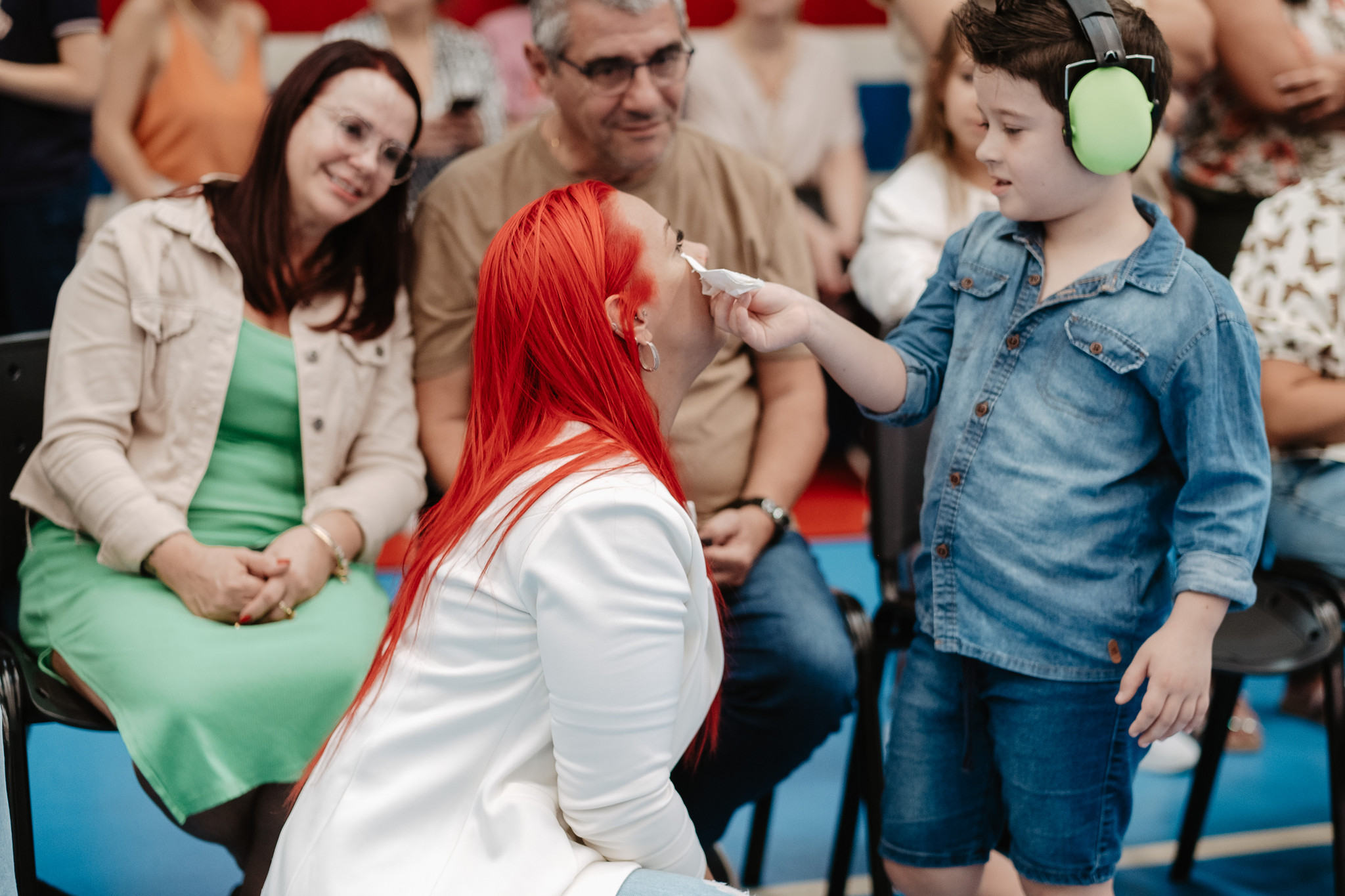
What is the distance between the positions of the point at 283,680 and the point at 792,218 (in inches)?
47.2

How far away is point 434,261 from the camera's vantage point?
2055mm

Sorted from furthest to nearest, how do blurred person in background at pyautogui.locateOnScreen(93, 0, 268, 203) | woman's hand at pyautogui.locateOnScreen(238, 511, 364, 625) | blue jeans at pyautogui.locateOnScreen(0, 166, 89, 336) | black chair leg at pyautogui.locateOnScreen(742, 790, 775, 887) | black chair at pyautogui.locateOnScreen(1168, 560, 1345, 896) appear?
Result: blurred person in background at pyautogui.locateOnScreen(93, 0, 268, 203), blue jeans at pyautogui.locateOnScreen(0, 166, 89, 336), black chair leg at pyautogui.locateOnScreen(742, 790, 775, 887), black chair at pyautogui.locateOnScreen(1168, 560, 1345, 896), woman's hand at pyautogui.locateOnScreen(238, 511, 364, 625)

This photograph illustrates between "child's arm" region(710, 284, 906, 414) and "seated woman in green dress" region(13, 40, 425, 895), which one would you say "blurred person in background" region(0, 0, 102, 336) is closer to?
"seated woman in green dress" region(13, 40, 425, 895)

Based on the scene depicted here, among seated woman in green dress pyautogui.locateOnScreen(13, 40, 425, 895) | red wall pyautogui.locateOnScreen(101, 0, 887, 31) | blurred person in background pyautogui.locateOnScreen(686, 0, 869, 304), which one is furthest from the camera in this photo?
red wall pyautogui.locateOnScreen(101, 0, 887, 31)

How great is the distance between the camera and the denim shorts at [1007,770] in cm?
142

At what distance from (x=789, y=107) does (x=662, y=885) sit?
3.13 metres

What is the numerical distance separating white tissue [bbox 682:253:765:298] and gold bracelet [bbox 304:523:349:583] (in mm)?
810

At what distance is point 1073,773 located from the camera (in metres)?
1.42

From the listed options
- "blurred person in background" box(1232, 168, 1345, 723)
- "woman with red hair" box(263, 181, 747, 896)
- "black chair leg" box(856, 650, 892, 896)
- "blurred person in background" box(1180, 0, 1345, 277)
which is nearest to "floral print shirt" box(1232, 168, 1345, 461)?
"blurred person in background" box(1232, 168, 1345, 723)

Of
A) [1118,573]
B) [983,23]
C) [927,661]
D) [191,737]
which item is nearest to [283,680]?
[191,737]

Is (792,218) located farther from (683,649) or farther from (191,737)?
(191,737)

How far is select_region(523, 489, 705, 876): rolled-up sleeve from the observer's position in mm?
1098

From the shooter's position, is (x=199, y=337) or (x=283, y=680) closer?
(x=283, y=680)

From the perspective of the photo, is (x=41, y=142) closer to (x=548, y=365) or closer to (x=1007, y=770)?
(x=548, y=365)
